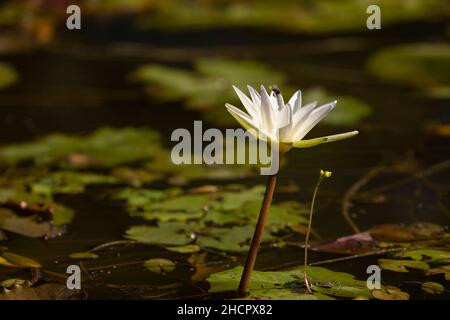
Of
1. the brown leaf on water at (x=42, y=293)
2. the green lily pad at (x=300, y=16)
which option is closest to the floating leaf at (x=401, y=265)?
the brown leaf on water at (x=42, y=293)

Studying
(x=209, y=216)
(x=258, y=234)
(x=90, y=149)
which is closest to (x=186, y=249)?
(x=209, y=216)

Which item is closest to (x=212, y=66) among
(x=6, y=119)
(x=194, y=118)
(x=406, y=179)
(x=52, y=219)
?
(x=194, y=118)

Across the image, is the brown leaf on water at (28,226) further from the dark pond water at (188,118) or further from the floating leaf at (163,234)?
the floating leaf at (163,234)

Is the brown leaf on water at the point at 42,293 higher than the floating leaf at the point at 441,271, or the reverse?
the floating leaf at the point at 441,271

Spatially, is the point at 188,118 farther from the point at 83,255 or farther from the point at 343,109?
the point at 83,255

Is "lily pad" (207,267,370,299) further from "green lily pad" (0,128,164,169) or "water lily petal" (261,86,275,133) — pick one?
"green lily pad" (0,128,164,169)

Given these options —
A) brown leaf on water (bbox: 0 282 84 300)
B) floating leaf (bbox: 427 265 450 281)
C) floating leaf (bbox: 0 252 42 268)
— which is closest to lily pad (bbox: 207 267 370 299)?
floating leaf (bbox: 427 265 450 281)
